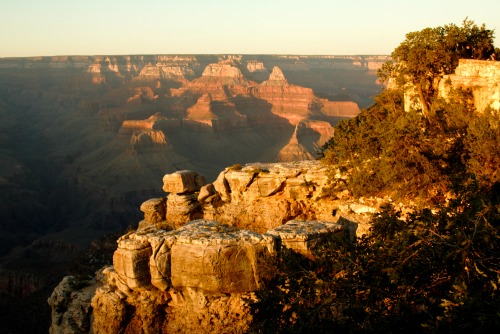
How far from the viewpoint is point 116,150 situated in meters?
120

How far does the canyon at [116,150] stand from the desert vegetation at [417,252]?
732 cm

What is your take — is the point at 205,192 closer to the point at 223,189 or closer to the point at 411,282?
the point at 223,189

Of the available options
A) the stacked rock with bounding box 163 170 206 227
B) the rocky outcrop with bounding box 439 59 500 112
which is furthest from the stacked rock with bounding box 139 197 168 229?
the rocky outcrop with bounding box 439 59 500 112

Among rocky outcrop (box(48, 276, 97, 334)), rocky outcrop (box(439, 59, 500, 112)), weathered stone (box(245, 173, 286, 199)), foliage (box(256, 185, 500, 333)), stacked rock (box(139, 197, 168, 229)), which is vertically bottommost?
rocky outcrop (box(48, 276, 97, 334))

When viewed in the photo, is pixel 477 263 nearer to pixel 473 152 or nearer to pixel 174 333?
pixel 174 333

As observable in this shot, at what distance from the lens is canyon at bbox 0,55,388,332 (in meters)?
63.2

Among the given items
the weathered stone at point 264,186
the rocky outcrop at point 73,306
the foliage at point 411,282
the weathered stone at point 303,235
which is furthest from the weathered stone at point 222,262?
the weathered stone at point 264,186

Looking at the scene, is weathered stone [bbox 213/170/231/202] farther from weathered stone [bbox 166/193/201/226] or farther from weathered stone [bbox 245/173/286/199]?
weathered stone [bbox 166/193/201/226]

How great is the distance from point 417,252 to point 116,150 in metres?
118

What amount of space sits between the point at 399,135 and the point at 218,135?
11584 cm

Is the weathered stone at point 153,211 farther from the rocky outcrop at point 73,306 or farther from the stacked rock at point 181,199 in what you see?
the rocky outcrop at point 73,306

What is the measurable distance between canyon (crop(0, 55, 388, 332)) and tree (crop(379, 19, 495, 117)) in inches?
371

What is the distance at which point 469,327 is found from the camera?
6.87m

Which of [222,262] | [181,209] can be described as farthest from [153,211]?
[222,262]
